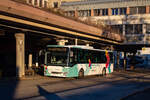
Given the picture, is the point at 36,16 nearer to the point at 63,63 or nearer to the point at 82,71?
the point at 63,63

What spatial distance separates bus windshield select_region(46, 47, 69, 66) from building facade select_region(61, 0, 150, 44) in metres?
23.5

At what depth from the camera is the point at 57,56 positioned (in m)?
21.7

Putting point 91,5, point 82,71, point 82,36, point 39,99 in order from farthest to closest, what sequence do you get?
point 91,5 < point 82,36 < point 82,71 < point 39,99

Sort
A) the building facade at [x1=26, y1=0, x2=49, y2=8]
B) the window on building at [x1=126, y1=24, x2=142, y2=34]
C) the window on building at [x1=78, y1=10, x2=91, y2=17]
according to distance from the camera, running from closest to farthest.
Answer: the building facade at [x1=26, y1=0, x2=49, y2=8] → the window on building at [x1=126, y1=24, x2=142, y2=34] → the window on building at [x1=78, y1=10, x2=91, y2=17]

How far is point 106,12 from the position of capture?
5384 cm

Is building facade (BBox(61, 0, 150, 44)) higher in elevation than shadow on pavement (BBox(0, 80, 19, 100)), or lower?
higher

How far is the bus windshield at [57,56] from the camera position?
A: 70.6ft

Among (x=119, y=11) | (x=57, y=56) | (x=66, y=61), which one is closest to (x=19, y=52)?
(x=57, y=56)

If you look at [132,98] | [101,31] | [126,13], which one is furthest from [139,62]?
[132,98]

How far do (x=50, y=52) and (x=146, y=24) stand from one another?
2984cm

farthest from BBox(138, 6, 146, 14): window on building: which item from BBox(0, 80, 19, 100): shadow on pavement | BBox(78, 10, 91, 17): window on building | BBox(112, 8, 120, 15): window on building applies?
BBox(0, 80, 19, 100): shadow on pavement

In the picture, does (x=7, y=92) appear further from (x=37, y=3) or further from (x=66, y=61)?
(x=37, y=3)

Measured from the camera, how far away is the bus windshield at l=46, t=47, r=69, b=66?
70.6 feet

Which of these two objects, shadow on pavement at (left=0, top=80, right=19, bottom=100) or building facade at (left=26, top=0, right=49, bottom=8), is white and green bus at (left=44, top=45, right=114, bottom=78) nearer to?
building facade at (left=26, top=0, right=49, bottom=8)
